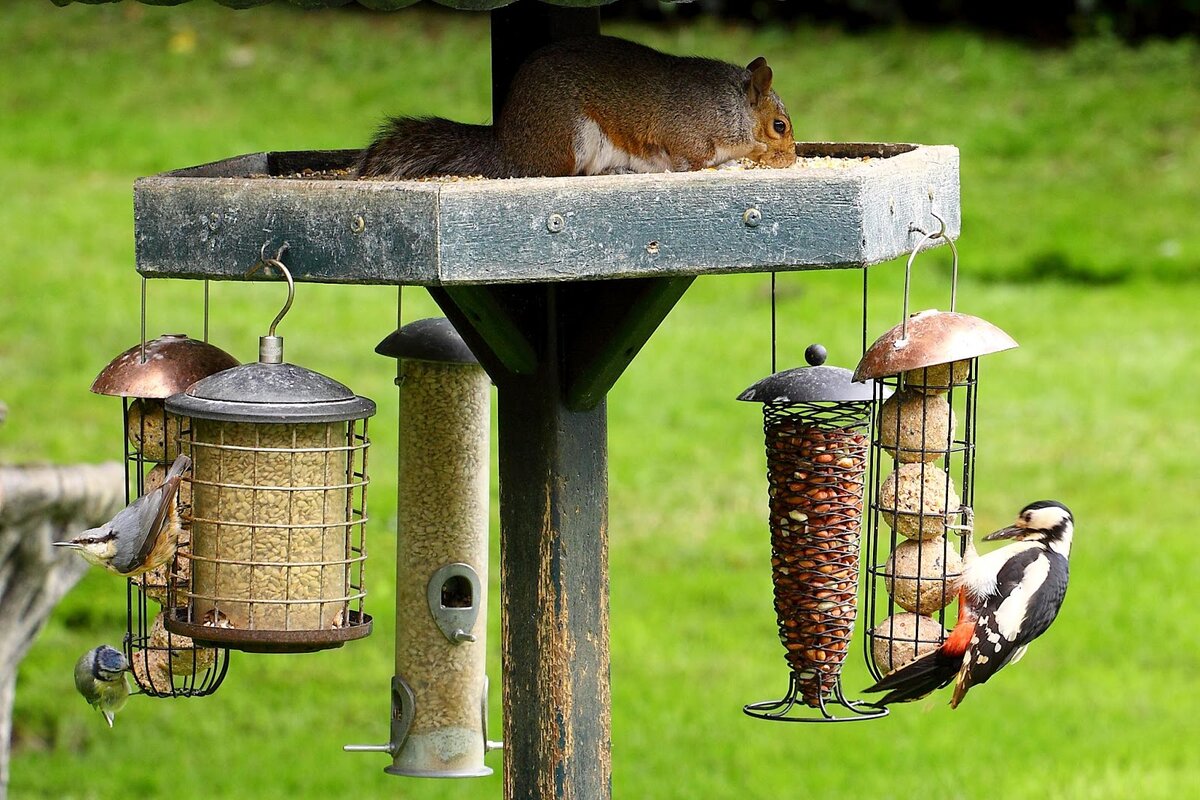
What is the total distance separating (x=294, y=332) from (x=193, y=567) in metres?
6.32

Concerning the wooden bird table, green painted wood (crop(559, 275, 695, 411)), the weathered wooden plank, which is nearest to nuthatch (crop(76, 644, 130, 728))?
the wooden bird table

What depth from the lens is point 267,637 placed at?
2.89 metres

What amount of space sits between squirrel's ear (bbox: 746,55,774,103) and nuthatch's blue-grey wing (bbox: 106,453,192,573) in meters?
1.33

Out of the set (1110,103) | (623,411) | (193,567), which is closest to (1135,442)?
(623,411)

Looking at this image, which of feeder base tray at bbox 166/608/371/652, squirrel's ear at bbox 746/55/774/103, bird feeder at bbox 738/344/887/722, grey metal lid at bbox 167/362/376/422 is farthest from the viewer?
squirrel's ear at bbox 746/55/774/103

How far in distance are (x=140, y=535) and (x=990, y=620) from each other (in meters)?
1.37

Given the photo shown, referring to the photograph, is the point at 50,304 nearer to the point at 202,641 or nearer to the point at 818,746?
the point at 818,746

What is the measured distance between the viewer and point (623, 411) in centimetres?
859

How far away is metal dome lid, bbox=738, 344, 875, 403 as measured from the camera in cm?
320

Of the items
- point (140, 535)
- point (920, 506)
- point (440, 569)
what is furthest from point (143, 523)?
point (920, 506)

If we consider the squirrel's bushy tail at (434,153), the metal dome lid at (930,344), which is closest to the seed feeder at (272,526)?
the squirrel's bushy tail at (434,153)

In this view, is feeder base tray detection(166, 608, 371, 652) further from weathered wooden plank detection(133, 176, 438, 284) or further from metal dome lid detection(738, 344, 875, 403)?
metal dome lid detection(738, 344, 875, 403)

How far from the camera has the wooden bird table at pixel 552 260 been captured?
259 cm

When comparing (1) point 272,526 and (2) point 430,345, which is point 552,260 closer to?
(1) point 272,526
